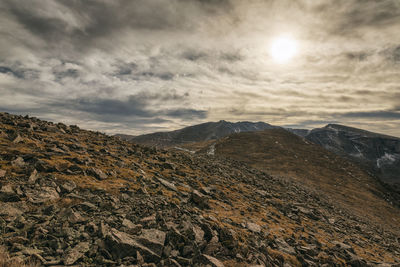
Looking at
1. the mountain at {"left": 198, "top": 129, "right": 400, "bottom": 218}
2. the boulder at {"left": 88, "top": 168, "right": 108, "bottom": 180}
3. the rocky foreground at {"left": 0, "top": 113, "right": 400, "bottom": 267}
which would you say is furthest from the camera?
the mountain at {"left": 198, "top": 129, "right": 400, "bottom": 218}

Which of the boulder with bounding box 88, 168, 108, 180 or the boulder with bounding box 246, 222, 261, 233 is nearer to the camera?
the boulder with bounding box 246, 222, 261, 233

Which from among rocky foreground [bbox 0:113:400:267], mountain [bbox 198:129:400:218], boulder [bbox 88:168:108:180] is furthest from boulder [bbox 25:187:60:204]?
mountain [bbox 198:129:400:218]

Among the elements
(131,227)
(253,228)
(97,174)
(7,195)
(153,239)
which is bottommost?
(253,228)

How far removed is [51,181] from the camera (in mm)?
11562

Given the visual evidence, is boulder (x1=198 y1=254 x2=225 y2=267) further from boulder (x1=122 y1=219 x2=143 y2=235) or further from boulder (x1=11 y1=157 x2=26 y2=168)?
boulder (x1=11 y1=157 x2=26 y2=168)

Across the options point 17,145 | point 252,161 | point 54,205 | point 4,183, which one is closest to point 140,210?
point 54,205

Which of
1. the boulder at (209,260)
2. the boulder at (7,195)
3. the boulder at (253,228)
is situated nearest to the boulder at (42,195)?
the boulder at (7,195)

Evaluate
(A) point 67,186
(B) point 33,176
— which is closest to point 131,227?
(A) point 67,186

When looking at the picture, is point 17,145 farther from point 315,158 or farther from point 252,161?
point 315,158

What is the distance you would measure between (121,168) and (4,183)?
8858mm

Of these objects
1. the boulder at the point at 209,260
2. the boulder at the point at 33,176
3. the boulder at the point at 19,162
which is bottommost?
the boulder at the point at 209,260

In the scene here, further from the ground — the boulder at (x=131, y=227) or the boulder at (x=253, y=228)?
the boulder at (x=131, y=227)

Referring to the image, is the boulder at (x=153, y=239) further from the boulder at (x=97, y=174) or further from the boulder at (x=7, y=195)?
the boulder at (x=97, y=174)

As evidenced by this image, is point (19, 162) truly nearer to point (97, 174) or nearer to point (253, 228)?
point (97, 174)
